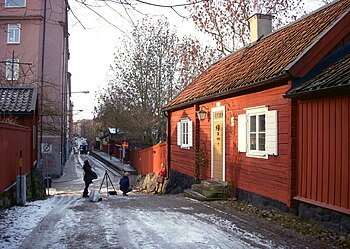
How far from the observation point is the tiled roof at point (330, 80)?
7.64 metres

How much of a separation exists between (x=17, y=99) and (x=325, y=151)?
1139 cm

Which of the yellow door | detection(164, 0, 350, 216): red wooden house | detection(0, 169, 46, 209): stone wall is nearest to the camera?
detection(164, 0, 350, 216): red wooden house

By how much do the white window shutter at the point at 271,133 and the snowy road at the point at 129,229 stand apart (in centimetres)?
185

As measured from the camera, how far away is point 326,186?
810 cm

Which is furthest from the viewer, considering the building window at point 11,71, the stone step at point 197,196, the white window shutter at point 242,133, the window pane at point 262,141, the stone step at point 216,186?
the building window at point 11,71

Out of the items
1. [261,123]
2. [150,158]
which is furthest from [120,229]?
[150,158]

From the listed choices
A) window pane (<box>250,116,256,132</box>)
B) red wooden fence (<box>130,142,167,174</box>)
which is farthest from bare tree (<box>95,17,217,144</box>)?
window pane (<box>250,116,256,132</box>)

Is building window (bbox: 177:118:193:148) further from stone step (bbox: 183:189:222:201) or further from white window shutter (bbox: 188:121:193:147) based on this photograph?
stone step (bbox: 183:189:222:201)

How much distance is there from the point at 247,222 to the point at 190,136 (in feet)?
27.1

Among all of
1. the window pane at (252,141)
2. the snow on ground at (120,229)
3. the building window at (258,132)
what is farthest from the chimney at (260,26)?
the snow on ground at (120,229)

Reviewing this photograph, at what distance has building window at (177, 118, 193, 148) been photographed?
1673cm

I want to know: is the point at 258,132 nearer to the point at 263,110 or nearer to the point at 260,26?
the point at 263,110

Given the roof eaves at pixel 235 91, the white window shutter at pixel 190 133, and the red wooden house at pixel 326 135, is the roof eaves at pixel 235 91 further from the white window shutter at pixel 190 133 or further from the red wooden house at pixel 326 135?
the white window shutter at pixel 190 133

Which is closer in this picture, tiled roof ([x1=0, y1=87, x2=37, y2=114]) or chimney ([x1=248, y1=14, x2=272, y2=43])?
tiled roof ([x1=0, y1=87, x2=37, y2=114])
